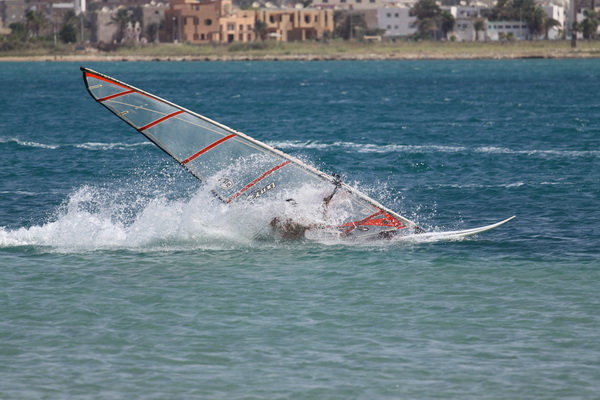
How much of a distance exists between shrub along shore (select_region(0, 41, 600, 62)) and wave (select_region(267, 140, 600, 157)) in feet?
440

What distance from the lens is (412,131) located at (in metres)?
43.0

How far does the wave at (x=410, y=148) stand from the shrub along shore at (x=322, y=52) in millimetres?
134165

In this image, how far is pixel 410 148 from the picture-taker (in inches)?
1391

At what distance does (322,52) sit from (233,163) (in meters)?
169

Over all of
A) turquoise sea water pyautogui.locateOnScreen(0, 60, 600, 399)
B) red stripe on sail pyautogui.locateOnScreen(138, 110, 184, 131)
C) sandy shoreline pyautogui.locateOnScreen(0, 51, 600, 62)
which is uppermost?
sandy shoreline pyautogui.locateOnScreen(0, 51, 600, 62)

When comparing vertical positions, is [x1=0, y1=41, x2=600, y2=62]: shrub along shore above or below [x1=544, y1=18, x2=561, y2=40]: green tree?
below

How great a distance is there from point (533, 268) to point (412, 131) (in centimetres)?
2778

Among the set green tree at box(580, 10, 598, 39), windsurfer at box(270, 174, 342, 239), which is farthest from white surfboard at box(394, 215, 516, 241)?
green tree at box(580, 10, 598, 39)

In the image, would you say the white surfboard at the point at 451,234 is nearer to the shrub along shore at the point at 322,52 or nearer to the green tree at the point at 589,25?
the shrub along shore at the point at 322,52

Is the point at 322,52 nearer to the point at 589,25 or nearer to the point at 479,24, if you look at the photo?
the point at 479,24

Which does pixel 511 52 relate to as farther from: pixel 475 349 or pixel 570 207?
pixel 475 349

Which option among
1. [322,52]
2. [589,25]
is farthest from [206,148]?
[589,25]

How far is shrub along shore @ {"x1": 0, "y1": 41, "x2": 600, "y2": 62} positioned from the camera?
169625 millimetres

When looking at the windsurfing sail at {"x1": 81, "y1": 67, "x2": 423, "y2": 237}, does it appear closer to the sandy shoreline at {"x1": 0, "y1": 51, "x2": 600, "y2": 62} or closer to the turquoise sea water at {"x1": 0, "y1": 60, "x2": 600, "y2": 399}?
the turquoise sea water at {"x1": 0, "y1": 60, "x2": 600, "y2": 399}
